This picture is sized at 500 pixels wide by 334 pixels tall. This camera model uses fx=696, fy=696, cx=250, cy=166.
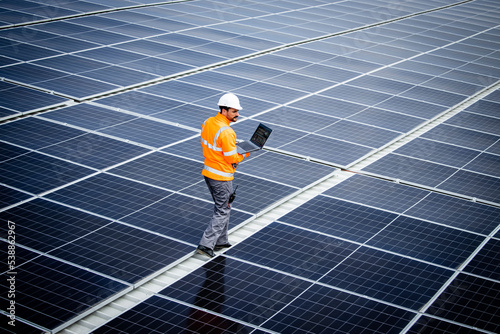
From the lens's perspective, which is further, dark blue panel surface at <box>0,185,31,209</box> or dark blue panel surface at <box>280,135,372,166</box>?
dark blue panel surface at <box>280,135,372,166</box>

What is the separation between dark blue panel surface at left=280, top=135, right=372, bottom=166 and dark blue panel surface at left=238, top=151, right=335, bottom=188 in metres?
0.42

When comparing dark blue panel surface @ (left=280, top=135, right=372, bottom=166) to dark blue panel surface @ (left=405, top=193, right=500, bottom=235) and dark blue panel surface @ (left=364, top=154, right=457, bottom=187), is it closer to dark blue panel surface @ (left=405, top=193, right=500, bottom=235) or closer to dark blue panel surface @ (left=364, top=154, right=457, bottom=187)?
dark blue panel surface @ (left=364, top=154, right=457, bottom=187)

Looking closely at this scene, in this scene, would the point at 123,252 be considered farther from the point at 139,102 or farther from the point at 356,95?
the point at 356,95

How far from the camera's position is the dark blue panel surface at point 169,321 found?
8742 mm

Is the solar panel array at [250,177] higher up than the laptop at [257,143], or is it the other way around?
the laptop at [257,143]

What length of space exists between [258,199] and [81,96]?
6741mm

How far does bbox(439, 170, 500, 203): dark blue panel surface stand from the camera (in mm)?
13608

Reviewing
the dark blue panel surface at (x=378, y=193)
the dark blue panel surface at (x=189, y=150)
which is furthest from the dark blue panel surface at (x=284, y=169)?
the dark blue panel surface at (x=189, y=150)

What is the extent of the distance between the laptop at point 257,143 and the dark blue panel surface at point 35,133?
5.30 m

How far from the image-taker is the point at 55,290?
30.7 ft

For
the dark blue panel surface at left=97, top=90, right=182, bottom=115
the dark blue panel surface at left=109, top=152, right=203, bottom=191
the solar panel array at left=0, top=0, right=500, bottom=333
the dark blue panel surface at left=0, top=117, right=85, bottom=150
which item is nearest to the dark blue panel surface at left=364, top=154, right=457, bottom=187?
the solar panel array at left=0, top=0, right=500, bottom=333

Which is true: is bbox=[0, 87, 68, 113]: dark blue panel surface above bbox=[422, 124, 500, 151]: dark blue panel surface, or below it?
above

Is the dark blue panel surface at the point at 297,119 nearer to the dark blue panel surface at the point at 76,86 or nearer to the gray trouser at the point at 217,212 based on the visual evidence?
the dark blue panel surface at the point at 76,86

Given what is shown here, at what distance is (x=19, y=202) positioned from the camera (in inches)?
461
